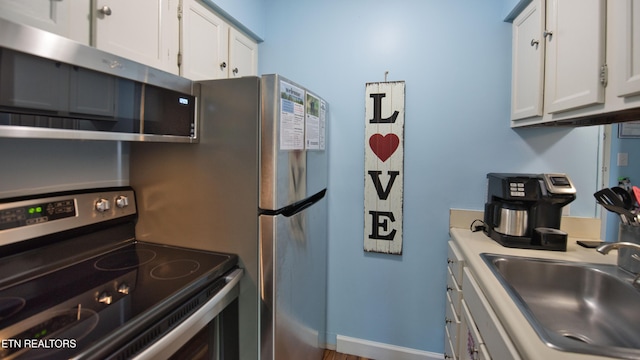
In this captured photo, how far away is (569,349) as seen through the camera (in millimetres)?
660

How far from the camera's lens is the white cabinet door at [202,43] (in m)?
1.37

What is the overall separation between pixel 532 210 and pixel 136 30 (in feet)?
6.26

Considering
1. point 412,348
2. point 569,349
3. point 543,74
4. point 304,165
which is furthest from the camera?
point 412,348

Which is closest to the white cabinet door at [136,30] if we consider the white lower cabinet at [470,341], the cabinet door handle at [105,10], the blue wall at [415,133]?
the cabinet door handle at [105,10]

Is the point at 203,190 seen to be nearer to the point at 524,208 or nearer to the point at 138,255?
the point at 138,255

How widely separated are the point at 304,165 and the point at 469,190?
106cm

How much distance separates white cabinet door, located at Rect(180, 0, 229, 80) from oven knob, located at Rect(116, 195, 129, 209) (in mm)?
625

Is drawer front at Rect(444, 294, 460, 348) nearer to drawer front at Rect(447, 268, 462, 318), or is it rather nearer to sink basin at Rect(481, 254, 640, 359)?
drawer front at Rect(447, 268, 462, 318)

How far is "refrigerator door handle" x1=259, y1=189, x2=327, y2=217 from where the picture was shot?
117 cm

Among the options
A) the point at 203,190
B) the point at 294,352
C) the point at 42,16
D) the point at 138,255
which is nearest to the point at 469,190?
the point at 294,352

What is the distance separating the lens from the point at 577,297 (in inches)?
44.9

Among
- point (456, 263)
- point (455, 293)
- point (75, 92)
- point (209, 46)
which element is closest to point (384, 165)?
point (456, 263)

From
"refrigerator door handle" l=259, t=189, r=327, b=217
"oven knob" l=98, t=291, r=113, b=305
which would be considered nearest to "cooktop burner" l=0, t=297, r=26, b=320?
"oven knob" l=98, t=291, r=113, b=305

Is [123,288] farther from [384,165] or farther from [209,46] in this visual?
[384,165]
